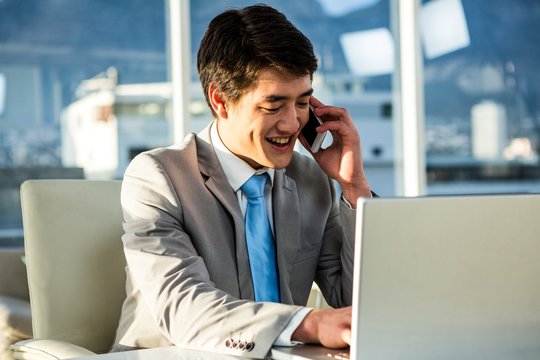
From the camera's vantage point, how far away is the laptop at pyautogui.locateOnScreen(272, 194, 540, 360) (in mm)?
1131

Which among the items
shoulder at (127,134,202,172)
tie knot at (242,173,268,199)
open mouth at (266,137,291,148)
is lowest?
tie knot at (242,173,268,199)

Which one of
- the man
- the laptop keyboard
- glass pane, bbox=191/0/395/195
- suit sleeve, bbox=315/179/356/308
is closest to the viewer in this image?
the laptop keyboard

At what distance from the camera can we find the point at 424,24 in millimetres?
5172

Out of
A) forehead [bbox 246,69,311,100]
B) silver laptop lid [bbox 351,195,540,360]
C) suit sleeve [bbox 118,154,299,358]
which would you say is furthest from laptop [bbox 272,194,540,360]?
forehead [bbox 246,69,311,100]

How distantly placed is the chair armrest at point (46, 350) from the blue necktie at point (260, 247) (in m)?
0.38

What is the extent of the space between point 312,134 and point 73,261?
24.8 inches

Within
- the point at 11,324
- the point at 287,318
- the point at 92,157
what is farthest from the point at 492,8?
the point at 287,318

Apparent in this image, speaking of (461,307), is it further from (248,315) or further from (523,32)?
(523,32)

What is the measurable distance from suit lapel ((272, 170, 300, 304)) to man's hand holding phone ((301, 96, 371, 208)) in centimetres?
11

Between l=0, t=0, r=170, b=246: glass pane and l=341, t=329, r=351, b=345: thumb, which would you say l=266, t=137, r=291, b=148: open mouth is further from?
l=0, t=0, r=170, b=246: glass pane

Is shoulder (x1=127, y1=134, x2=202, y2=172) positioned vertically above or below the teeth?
below

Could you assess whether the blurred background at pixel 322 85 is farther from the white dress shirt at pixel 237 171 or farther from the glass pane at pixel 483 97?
the white dress shirt at pixel 237 171

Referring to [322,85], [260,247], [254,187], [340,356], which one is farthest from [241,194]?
[322,85]

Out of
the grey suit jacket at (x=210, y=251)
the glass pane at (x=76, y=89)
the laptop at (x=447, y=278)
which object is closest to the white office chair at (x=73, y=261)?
the grey suit jacket at (x=210, y=251)
